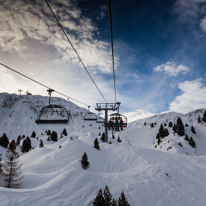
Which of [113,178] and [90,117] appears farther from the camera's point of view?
[90,117]

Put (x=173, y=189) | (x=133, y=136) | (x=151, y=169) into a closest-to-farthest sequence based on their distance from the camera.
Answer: (x=173, y=189) → (x=151, y=169) → (x=133, y=136)

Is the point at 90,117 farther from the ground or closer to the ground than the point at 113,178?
farther from the ground

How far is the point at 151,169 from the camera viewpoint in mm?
16453

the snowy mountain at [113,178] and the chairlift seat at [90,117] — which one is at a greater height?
the chairlift seat at [90,117]

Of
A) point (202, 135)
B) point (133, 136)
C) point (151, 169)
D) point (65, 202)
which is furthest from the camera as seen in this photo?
point (133, 136)

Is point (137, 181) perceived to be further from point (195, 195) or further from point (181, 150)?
point (181, 150)

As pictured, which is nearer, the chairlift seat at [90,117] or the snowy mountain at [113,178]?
the snowy mountain at [113,178]

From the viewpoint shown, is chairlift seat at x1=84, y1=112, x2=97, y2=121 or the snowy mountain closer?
the snowy mountain

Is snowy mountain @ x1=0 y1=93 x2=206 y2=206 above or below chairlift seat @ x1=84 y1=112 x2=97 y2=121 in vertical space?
below

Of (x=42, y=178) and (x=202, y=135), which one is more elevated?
(x=202, y=135)

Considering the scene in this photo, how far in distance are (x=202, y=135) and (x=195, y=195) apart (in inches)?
1371

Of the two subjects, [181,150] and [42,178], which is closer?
[42,178]

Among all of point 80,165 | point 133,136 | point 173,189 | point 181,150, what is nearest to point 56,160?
point 80,165

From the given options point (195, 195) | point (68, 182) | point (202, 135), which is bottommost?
point (195, 195)
